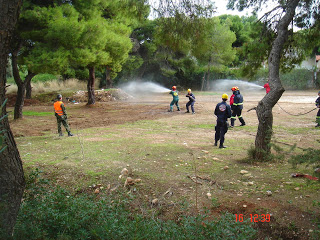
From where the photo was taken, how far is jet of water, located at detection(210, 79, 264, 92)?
36938 millimetres

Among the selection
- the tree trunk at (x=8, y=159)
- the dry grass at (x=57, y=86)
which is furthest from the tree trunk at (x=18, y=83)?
the dry grass at (x=57, y=86)

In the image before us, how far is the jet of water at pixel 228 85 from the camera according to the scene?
36938 millimetres

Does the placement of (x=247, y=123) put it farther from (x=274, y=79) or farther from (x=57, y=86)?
(x=57, y=86)

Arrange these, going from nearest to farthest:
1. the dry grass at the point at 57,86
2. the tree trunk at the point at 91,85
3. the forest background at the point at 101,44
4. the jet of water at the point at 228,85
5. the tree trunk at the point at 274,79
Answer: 1. the forest background at the point at 101,44
2. the tree trunk at the point at 274,79
3. the tree trunk at the point at 91,85
4. the dry grass at the point at 57,86
5. the jet of water at the point at 228,85

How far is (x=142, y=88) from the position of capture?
35.7 metres

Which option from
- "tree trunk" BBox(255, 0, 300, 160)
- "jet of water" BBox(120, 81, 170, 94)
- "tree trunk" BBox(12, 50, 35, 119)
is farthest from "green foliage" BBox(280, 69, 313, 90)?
"tree trunk" BBox(255, 0, 300, 160)

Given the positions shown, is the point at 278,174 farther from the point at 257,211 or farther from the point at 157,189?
the point at 157,189

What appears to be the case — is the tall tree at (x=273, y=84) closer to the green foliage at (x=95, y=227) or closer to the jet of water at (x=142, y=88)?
the green foliage at (x=95, y=227)

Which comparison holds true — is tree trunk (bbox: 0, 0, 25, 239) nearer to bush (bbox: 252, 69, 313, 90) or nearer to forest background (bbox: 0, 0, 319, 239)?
forest background (bbox: 0, 0, 319, 239)

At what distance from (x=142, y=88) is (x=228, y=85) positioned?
11.7 meters

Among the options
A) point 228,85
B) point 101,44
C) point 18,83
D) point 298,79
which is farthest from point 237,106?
point 228,85

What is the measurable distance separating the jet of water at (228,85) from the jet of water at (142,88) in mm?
7615

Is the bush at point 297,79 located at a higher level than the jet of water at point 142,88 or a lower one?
higher

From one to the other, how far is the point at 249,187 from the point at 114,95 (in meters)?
21.6
